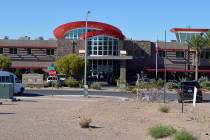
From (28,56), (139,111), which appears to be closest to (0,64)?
(28,56)

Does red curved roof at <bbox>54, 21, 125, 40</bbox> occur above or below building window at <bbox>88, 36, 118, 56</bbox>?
above

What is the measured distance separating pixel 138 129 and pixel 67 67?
5920cm

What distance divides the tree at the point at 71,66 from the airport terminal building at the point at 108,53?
33.9ft

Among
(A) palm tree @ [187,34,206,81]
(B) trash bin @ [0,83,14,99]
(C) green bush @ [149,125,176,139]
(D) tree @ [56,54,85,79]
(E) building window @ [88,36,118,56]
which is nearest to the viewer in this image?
(C) green bush @ [149,125,176,139]

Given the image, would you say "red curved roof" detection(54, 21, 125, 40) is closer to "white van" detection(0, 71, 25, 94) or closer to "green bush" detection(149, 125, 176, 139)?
"white van" detection(0, 71, 25, 94)

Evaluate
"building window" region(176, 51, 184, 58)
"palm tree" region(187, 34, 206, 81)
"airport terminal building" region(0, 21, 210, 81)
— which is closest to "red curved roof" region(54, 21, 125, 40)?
"airport terminal building" region(0, 21, 210, 81)

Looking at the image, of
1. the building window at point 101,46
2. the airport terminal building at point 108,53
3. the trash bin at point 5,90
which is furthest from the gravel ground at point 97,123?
the airport terminal building at point 108,53

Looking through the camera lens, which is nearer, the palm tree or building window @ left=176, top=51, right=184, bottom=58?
the palm tree

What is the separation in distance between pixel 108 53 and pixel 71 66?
14.7 metres

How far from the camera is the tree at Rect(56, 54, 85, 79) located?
82.2 m

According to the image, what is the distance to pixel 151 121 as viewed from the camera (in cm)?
2775

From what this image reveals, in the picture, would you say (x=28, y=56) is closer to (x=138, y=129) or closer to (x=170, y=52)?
(x=170, y=52)

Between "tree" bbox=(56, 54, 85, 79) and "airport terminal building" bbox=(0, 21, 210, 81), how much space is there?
10331 mm

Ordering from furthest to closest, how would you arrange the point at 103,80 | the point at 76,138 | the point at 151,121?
1. the point at 103,80
2. the point at 151,121
3. the point at 76,138
